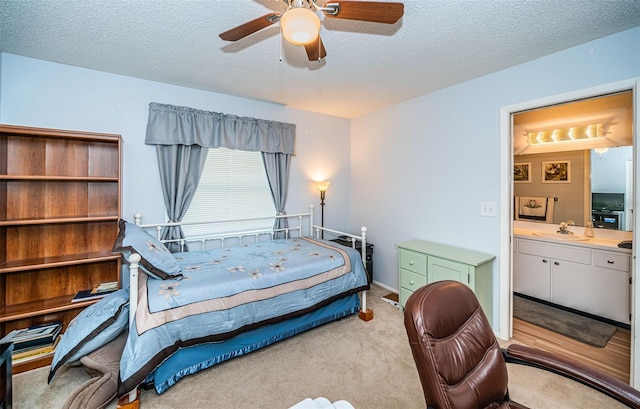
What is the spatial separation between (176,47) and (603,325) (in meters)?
4.73

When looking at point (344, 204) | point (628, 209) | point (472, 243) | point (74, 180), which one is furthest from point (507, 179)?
point (74, 180)

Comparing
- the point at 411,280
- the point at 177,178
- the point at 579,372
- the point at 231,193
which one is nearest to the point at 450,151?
the point at 411,280

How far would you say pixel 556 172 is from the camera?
11.4 ft

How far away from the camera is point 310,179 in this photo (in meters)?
4.02

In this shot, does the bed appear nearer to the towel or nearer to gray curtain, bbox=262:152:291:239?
gray curtain, bbox=262:152:291:239

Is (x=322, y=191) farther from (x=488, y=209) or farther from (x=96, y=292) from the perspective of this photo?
(x=96, y=292)

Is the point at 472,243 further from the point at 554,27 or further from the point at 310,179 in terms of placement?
the point at 310,179

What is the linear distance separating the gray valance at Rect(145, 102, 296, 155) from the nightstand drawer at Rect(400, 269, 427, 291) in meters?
2.12

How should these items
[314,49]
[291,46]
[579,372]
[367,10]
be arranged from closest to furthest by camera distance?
1. [579,372]
2. [367,10]
3. [314,49]
4. [291,46]

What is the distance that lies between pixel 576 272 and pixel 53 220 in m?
5.06

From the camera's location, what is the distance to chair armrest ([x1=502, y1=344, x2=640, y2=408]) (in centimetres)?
108

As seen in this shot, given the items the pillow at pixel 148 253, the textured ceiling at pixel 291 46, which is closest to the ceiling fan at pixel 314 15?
the textured ceiling at pixel 291 46

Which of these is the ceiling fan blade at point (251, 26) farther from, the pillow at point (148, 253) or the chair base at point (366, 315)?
the chair base at point (366, 315)

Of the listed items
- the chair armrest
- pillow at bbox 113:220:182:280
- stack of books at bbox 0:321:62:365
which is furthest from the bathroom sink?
stack of books at bbox 0:321:62:365
